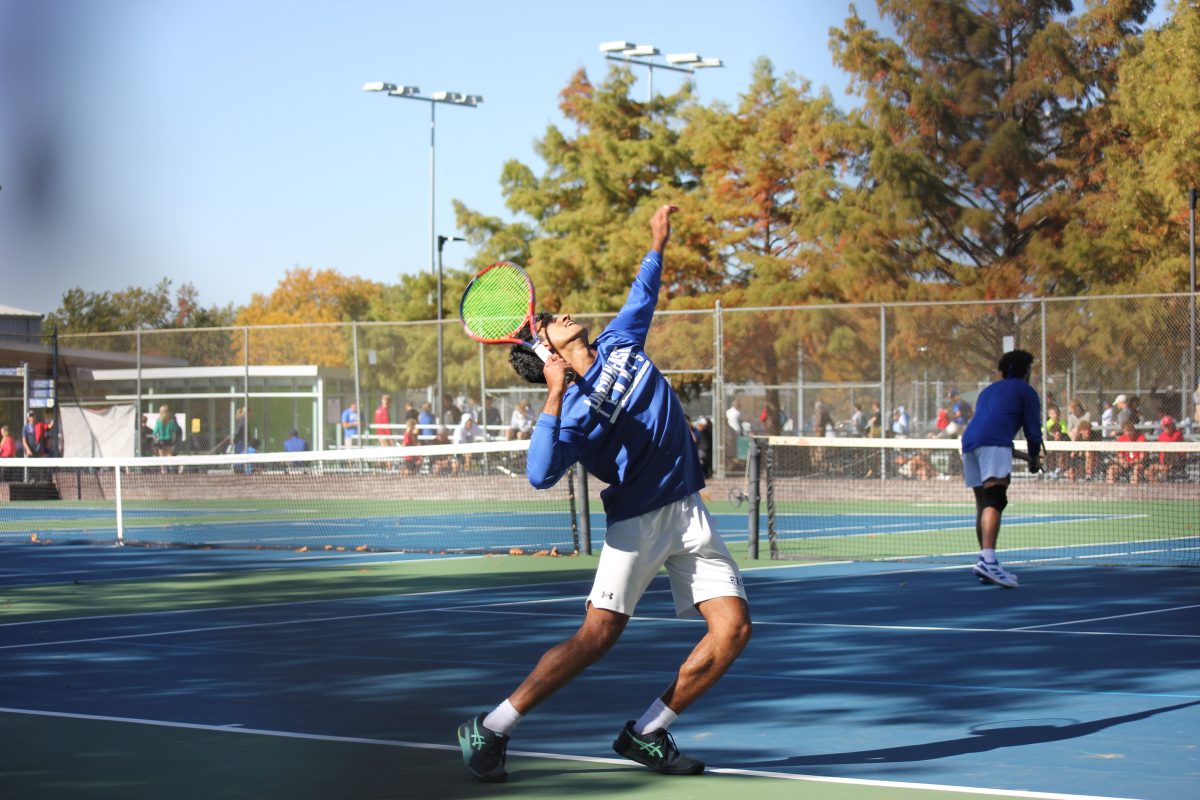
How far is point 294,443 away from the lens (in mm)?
27359

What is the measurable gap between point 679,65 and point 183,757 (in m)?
35.2

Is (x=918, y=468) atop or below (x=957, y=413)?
below

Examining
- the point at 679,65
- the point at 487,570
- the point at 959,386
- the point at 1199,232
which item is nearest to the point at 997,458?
the point at 487,570

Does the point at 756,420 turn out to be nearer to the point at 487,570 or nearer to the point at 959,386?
the point at 959,386

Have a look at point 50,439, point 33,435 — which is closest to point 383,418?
point 50,439

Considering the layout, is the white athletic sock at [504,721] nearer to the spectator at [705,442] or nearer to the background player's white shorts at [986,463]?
the background player's white shorts at [986,463]

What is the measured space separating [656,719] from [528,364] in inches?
49.8

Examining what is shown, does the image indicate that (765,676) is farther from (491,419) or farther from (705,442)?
(491,419)

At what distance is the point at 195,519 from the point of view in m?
22.2

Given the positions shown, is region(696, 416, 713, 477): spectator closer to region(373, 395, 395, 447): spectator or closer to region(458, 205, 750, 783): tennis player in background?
region(373, 395, 395, 447): spectator

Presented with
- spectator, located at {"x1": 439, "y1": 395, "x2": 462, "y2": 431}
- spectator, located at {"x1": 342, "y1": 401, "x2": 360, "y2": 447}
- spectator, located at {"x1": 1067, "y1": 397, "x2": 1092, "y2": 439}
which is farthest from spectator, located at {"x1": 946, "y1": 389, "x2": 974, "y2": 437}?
spectator, located at {"x1": 342, "y1": 401, "x2": 360, "y2": 447}

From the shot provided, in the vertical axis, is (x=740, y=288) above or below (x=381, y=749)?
above

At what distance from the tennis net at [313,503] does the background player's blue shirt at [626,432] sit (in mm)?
9718

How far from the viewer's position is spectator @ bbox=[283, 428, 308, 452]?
1075 inches
